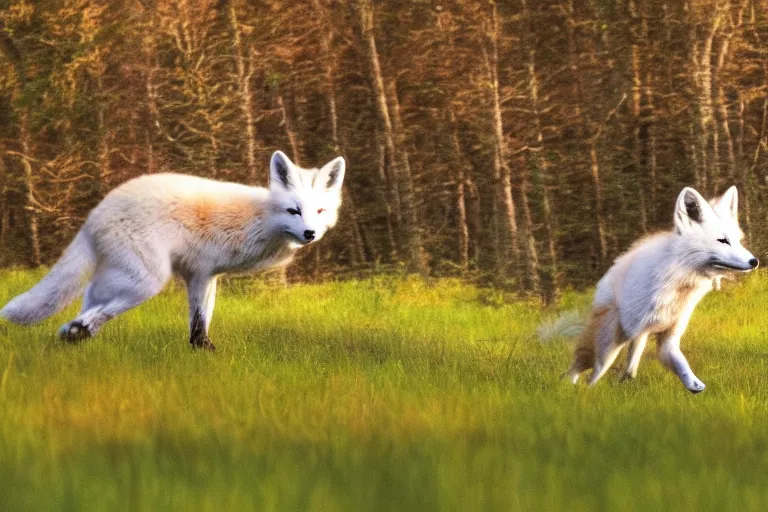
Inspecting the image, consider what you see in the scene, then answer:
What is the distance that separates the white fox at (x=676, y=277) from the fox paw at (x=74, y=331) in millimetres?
3941

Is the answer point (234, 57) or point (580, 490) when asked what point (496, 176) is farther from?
point (580, 490)

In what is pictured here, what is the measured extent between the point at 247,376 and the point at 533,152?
36.9 ft

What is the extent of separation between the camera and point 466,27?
1730 centimetres

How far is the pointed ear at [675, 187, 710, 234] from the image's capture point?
775 cm

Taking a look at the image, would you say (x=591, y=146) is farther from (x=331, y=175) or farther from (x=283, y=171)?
(x=283, y=171)

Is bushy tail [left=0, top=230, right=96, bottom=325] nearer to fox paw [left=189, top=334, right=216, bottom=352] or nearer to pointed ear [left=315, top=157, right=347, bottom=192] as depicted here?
fox paw [left=189, top=334, right=216, bottom=352]

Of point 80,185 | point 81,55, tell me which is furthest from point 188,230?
point 80,185

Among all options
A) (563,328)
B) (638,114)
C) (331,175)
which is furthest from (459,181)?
(331,175)

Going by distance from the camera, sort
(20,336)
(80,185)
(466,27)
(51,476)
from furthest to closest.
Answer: (80,185) → (466,27) → (20,336) → (51,476)

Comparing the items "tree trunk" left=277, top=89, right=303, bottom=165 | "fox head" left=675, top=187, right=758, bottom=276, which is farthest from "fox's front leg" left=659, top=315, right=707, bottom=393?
"tree trunk" left=277, top=89, right=303, bottom=165

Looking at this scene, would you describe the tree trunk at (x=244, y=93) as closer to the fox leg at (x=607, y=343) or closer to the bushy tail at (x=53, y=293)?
the bushy tail at (x=53, y=293)

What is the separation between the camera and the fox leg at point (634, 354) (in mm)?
8258

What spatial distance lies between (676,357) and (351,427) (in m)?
3.74

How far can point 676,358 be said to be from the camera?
7.79m
